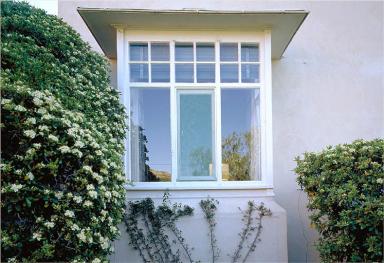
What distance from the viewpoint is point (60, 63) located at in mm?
5602

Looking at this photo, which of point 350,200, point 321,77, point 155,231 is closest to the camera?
point 350,200

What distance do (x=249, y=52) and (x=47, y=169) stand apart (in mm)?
4610

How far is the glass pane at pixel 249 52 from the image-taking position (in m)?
7.17

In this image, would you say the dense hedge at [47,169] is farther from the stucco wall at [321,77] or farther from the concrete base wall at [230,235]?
the stucco wall at [321,77]

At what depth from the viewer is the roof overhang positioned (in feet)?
21.2

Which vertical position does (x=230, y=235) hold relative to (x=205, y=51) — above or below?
below

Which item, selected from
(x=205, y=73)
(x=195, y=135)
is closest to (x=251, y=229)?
(x=195, y=135)

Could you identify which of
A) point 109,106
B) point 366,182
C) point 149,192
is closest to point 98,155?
point 109,106

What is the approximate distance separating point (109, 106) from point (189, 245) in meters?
2.81

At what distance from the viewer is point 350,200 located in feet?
16.2

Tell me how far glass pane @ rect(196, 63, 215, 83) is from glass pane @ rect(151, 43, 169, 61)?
2.17ft

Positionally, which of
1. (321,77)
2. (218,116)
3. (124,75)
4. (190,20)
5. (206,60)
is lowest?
(218,116)

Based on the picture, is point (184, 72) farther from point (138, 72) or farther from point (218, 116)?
point (218, 116)

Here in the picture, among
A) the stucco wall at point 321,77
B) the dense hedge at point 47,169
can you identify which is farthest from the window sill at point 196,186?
the dense hedge at point 47,169
